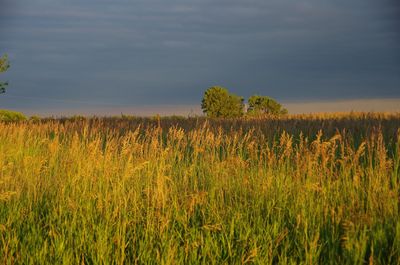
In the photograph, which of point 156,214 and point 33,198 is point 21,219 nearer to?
point 33,198

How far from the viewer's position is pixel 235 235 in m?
5.16

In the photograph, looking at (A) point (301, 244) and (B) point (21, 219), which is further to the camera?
(B) point (21, 219)

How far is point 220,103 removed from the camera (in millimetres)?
50938

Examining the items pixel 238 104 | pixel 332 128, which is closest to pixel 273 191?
pixel 332 128

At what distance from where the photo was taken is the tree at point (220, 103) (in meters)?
50.4

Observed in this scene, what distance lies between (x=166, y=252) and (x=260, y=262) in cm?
89

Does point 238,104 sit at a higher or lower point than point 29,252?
higher

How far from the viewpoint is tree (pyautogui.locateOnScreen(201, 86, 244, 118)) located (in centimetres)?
5044

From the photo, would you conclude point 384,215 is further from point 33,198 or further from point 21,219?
point 33,198

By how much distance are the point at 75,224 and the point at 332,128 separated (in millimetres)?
12996

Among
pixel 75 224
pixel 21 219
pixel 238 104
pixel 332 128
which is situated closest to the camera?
pixel 75 224

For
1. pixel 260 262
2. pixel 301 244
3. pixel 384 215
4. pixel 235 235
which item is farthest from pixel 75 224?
pixel 384 215

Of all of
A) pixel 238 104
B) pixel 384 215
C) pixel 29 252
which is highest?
pixel 238 104

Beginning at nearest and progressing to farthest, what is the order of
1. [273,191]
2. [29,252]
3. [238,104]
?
[29,252] < [273,191] < [238,104]
